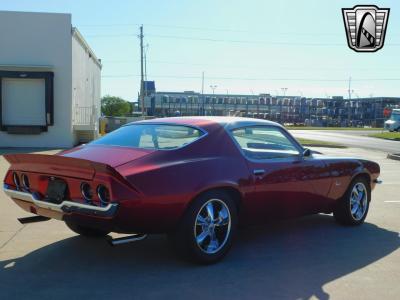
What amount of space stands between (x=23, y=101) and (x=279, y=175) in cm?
1692

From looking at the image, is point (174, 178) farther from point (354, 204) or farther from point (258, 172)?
point (354, 204)

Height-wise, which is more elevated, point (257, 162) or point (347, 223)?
point (257, 162)

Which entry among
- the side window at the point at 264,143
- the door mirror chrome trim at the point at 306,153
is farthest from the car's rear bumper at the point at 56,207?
the door mirror chrome trim at the point at 306,153

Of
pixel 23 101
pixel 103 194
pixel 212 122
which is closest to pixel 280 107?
pixel 23 101

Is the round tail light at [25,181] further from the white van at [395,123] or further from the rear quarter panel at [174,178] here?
the white van at [395,123]

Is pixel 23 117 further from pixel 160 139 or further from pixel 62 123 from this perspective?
pixel 160 139

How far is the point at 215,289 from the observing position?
4148 millimetres

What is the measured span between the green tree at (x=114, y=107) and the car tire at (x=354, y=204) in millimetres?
96524

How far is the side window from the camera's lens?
5.49m

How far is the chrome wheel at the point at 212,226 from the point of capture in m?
4.73

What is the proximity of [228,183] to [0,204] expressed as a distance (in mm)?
4466

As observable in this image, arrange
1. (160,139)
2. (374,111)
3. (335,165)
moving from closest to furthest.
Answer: (160,139) < (335,165) < (374,111)

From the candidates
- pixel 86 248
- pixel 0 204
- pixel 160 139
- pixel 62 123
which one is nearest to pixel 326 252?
pixel 160 139

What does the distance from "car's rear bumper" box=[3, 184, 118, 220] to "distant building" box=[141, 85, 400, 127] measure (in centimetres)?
7331
